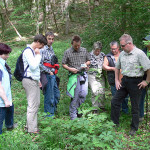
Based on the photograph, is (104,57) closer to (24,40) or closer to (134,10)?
(134,10)

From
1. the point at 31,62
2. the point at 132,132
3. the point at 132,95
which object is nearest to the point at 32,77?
the point at 31,62

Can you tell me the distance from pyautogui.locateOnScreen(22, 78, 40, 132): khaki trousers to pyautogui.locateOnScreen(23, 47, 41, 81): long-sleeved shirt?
0.40 ft

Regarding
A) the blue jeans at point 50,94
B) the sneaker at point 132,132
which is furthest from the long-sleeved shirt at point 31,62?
the sneaker at point 132,132

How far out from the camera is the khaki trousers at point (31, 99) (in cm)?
354

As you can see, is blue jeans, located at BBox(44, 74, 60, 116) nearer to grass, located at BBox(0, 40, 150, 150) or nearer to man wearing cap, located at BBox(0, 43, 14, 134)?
grass, located at BBox(0, 40, 150, 150)

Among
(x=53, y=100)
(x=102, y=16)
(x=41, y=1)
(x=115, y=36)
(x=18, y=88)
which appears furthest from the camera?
(x=41, y=1)

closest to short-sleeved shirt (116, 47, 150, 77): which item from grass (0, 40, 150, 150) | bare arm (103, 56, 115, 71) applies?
bare arm (103, 56, 115, 71)

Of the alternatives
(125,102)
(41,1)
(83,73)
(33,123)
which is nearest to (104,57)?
(83,73)

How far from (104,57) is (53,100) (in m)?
1.72

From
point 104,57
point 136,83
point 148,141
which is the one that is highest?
point 104,57

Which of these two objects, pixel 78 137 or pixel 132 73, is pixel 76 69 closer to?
pixel 132 73

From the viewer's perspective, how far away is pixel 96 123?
3334mm

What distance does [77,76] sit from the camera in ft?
14.7

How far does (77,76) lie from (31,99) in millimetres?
1345
